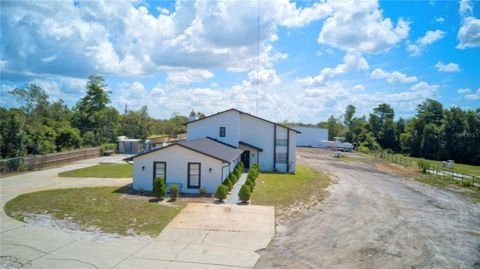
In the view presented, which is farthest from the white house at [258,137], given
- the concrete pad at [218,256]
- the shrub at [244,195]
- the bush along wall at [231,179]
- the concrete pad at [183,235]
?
the concrete pad at [218,256]

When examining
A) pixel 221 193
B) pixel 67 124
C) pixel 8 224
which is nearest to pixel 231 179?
pixel 221 193

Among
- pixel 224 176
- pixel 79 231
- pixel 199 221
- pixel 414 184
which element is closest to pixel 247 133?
pixel 224 176

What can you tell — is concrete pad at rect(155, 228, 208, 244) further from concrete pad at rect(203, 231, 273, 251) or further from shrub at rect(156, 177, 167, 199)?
shrub at rect(156, 177, 167, 199)

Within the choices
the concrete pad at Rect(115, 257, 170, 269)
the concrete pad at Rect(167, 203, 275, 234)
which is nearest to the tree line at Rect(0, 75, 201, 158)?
the concrete pad at Rect(167, 203, 275, 234)

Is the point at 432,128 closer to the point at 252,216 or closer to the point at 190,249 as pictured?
the point at 252,216

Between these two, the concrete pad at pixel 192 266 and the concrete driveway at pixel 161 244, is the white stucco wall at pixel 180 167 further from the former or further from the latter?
the concrete pad at pixel 192 266

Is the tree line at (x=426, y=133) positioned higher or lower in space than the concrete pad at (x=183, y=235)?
higher
